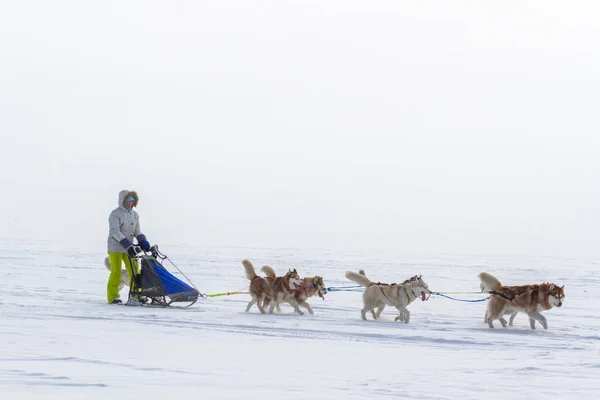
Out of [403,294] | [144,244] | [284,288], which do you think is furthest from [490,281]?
[144,244]

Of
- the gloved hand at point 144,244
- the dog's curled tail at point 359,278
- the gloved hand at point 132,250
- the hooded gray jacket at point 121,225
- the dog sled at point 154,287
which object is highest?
the hooded gray jacket at point 121,225

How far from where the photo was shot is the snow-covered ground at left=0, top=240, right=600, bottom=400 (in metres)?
4.59

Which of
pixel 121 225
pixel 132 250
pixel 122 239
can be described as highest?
pixel 121 225

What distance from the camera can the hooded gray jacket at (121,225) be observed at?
30.6 ft

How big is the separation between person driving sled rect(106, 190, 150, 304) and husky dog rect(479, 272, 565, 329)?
4068 mm

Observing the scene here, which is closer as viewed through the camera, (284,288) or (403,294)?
(403,294)

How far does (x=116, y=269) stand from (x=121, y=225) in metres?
0.53

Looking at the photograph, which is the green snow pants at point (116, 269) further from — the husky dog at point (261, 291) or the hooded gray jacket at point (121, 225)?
the husky dog at point (261, 291)

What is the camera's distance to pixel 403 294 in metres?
8.51

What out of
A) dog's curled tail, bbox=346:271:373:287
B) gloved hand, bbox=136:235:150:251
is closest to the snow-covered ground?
dog's curled tail, bbox=346:271:373:287

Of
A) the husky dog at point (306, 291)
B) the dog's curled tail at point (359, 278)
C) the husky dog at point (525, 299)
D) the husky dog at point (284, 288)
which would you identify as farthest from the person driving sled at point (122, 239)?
the husky dog at point (525, 299)

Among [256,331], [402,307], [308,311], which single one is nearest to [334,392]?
[256,331]

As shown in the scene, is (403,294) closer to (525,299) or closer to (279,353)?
(525,299)

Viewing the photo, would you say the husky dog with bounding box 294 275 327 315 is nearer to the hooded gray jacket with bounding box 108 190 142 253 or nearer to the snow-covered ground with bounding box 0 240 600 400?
the snow-covered ground with bounding box 0 240 600 400
